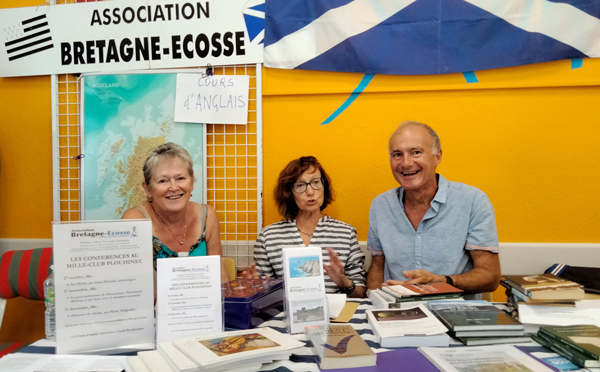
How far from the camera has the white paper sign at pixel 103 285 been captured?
1.16m

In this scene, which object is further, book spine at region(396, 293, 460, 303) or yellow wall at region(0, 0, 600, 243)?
yellow wall at region(0, 0, 600, 243)

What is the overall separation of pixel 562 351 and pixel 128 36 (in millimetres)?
2803

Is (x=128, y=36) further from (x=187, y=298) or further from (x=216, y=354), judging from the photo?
(x=216, y=354)

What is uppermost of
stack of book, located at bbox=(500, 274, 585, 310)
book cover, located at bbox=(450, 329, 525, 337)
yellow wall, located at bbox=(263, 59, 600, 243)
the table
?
yellow wall, located at bbox=(263, 59, 600, 243)

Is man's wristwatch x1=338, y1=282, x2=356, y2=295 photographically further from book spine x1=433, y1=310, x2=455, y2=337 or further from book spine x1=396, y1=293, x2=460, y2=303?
book spine x1=433, y1=310, x2=455, y2=337

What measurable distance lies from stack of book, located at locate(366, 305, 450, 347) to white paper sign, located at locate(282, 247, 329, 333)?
178 mm

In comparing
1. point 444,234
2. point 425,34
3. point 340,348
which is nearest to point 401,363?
point 340,348

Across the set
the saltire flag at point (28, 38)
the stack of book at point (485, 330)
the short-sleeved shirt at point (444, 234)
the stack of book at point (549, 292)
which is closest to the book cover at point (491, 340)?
the stack of book at point (485, 330)

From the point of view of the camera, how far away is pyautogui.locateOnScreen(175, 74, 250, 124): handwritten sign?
102 inches

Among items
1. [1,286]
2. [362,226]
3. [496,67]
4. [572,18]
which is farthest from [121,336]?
[572,18]

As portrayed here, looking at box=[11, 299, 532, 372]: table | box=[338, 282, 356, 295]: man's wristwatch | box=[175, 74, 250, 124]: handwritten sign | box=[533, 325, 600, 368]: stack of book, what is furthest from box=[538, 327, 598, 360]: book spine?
box=[175, 74, 250, 124]: handwritten sign

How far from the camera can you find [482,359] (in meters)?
1.06

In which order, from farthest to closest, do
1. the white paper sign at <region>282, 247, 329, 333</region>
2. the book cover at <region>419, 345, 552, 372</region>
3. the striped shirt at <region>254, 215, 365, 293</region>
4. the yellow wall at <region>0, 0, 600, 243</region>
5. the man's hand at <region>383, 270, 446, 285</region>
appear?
the yellow wall at <region>0, 0, 600, 243</region> < the striped shirt at <region>254, 215, 365, 293</region> < the man's hand at <region>383, 270, 446, 285</region> < the white paper sign at <region>282, 247, 329, 333</region> < the book cover at <region>419, 345, 552, 372</region>

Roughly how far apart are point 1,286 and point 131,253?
1335 mm
